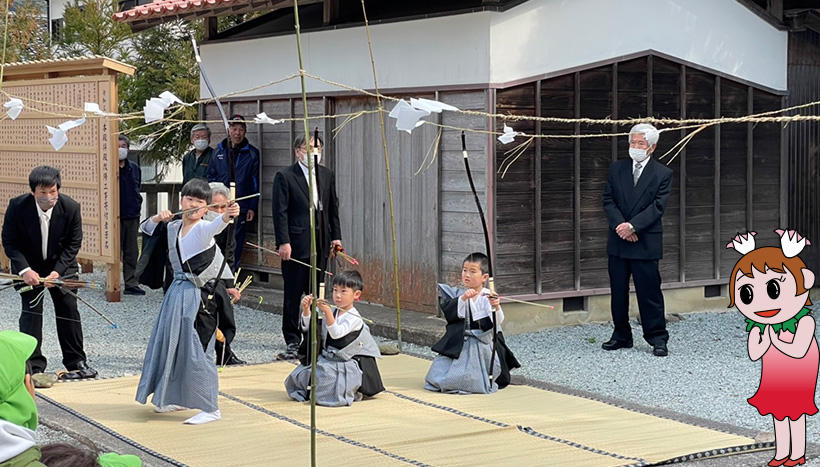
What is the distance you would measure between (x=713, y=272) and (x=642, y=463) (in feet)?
17.7

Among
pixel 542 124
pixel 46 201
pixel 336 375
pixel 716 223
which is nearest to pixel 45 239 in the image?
pixel 46 201

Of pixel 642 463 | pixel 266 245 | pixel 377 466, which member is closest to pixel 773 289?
pixel 642 463

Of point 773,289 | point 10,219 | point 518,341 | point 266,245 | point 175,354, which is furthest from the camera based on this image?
point 266,245

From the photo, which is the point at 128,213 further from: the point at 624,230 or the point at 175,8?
the point at 624,230

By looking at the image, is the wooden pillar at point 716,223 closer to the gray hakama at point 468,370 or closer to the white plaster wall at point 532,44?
the white plaster wall at point 532,44

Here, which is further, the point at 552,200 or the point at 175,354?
the point at 552,200

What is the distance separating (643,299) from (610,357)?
0.50 metres

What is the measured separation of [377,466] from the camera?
5266 millimetres

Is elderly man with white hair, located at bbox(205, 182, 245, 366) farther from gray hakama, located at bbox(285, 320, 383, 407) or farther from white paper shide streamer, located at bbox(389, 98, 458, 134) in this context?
white paper shide streamer, located at bbox(389, 98, 458, 134)

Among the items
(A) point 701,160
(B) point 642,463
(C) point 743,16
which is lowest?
(B) point 642,463

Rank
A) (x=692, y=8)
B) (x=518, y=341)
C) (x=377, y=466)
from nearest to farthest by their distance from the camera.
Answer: (x=377, y=466) < (x=518, y=341) < (x=692, y=8)

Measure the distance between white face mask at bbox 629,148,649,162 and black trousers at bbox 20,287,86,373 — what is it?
13.1 ft

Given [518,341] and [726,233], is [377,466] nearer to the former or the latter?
[518,341]

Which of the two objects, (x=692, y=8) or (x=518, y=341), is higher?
(x=692, y=8)
